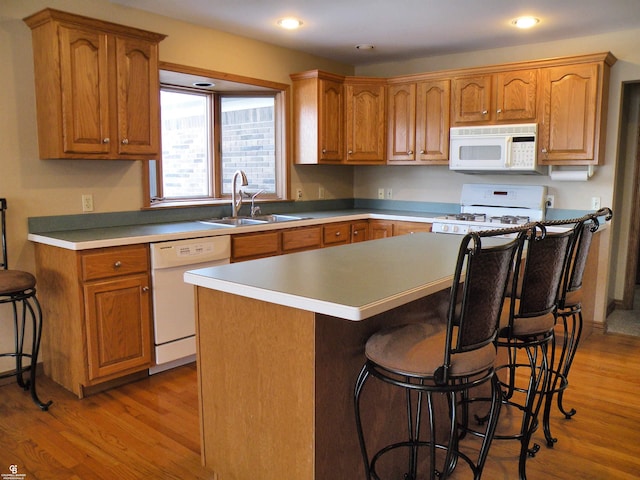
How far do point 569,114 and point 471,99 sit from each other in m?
0.78

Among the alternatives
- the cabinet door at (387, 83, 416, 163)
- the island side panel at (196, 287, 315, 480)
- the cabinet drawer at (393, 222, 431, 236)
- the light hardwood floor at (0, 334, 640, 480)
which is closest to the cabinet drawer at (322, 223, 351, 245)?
the cabinet drawer at (393, 222, 431, 236)

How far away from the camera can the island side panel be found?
5.61 ft

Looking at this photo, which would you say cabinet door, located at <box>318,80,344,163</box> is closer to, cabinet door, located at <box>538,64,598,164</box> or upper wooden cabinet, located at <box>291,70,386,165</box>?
upper wooden cabinet, located at <box>291,70,386,165</box>

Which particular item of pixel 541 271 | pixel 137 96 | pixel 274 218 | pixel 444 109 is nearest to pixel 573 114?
pixel 444 109

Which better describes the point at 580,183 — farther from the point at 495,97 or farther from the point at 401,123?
the point at 401,123

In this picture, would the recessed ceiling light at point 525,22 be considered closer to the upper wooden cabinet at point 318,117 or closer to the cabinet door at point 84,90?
the upper wooden cabinet at point 318,117

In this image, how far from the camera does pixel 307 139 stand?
4.75 m

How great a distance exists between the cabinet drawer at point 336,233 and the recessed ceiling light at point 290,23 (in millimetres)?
1544

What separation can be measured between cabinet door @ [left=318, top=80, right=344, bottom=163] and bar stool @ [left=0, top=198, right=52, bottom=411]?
2.58 metres

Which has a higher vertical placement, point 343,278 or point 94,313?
point 343,278

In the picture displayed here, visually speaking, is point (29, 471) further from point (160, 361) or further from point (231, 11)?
point (231, 11)

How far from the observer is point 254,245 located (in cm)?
372

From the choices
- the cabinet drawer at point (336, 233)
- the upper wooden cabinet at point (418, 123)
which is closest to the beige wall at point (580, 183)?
the upper wooden cabinet at point (418, 123)

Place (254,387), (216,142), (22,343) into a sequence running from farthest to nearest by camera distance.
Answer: (216,142), (22,343), (254,387)
